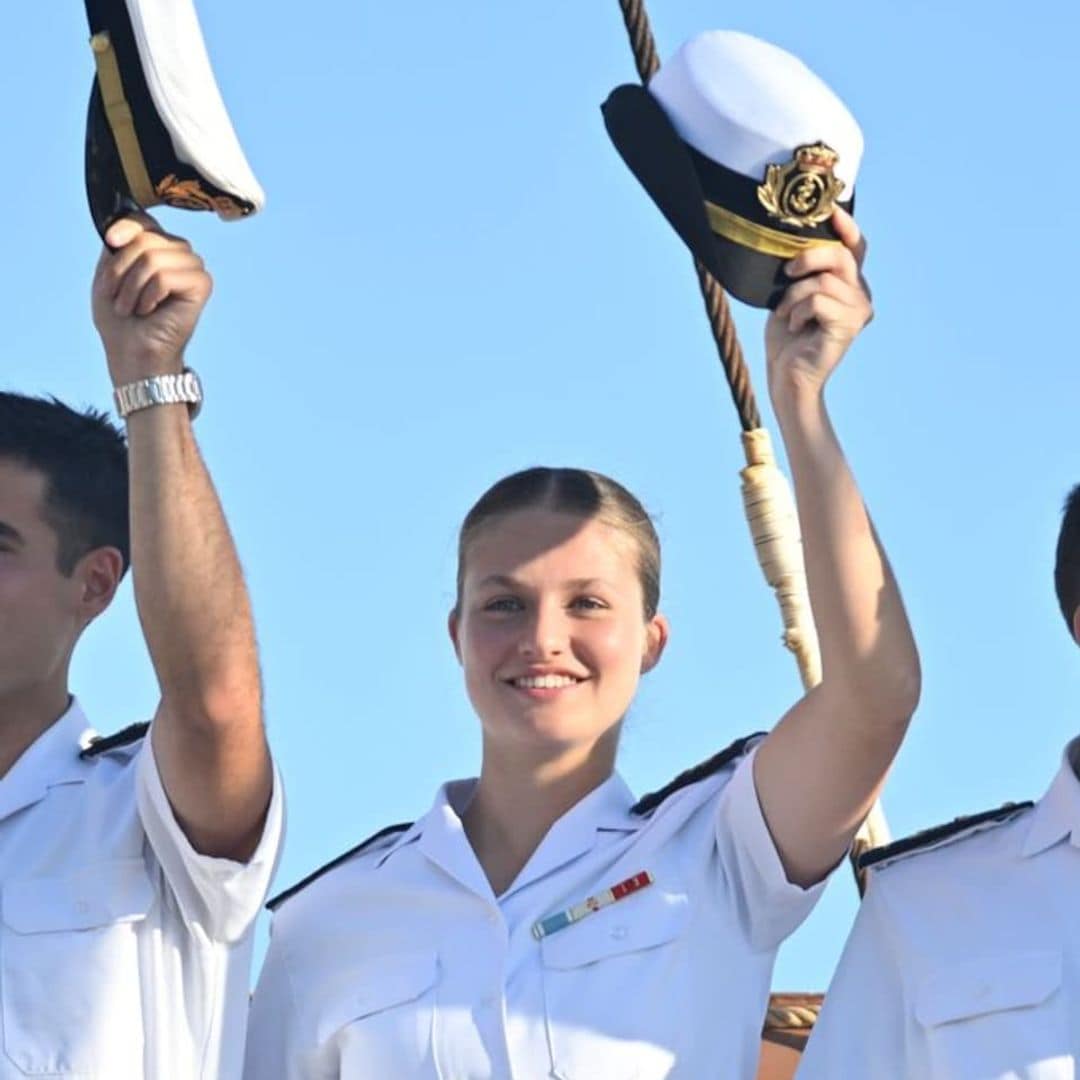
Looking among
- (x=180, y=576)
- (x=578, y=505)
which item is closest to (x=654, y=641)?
(x=578, y=505)

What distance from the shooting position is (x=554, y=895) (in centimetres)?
496

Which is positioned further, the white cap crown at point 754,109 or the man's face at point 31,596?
the man's face at point 31,596

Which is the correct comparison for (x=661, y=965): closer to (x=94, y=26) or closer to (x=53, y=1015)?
(x=53, y=1015)

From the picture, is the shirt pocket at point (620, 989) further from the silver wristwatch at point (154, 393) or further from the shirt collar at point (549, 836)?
the silver wristwatch at point (154, 393)

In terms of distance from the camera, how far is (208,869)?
4.70 metres

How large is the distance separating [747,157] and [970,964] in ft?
4.20

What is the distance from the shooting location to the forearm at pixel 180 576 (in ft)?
15.0

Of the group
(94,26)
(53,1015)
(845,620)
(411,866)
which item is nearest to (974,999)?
(845,620)

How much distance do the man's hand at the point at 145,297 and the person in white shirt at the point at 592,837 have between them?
2.58 ft

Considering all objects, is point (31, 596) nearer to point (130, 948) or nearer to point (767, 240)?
point (130, 948)

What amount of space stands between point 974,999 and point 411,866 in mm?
945

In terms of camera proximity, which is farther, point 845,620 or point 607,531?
point 607,531

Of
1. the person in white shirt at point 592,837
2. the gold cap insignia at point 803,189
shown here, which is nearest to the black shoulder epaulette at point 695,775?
the person in white shirt at point 592,837

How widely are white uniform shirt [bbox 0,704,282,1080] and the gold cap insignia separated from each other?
1.15 metres
